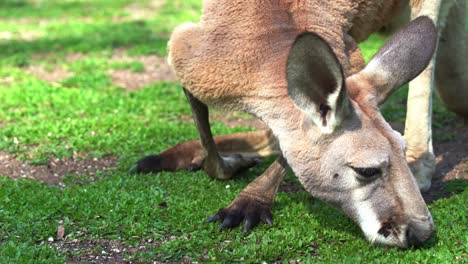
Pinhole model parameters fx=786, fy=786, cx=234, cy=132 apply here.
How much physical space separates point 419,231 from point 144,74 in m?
4.46

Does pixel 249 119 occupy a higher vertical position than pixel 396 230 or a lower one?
lower

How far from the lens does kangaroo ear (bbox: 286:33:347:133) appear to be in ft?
9.65

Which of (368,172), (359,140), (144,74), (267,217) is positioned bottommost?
(144,74)

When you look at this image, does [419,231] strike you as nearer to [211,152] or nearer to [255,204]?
[255,204]

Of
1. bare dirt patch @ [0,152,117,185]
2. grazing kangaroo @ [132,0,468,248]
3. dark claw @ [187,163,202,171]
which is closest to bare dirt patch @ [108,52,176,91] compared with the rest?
bare dirt patch @ [0,152,117,185]

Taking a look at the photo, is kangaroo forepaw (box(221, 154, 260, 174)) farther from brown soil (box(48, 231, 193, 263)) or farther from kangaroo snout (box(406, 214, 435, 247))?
kangaroo snout (box(406, 214, 435, 247))

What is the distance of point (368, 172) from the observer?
10.1ft

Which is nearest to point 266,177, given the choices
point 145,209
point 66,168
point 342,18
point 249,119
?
point 145,209

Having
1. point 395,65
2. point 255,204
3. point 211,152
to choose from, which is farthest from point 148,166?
point 395,65

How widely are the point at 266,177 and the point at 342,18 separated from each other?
0.84 m

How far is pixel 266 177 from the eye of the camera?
3820 mm

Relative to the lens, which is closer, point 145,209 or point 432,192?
point 145,209

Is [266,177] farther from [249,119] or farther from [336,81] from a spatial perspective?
[249,119]

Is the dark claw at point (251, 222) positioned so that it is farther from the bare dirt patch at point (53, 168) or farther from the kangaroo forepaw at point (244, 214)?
the bare dirt patch at point (53, 168)
